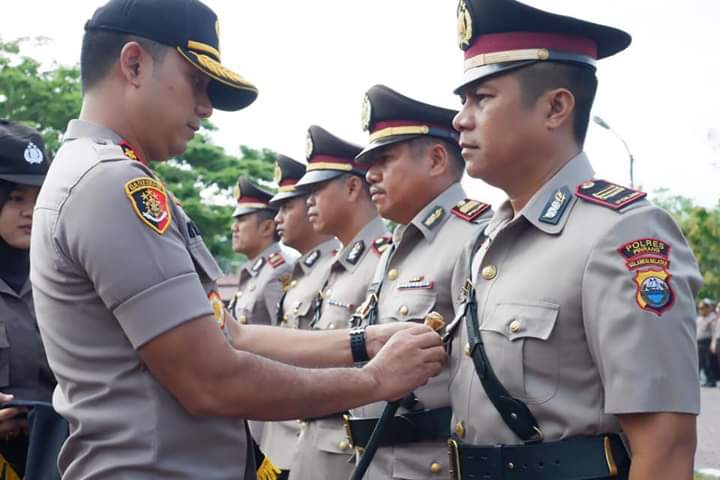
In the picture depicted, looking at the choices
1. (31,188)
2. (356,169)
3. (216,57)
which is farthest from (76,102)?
(216,57)

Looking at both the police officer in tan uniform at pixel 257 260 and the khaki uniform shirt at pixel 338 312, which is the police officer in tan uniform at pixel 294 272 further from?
the police officer in tan uniform at pixel 257 260

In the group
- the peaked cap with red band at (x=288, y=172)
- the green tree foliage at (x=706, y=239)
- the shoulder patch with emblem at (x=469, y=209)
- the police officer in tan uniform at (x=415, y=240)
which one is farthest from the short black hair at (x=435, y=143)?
the green tree foliage at (x=706, y=239)

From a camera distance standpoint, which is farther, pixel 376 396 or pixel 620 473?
pixel 376 396

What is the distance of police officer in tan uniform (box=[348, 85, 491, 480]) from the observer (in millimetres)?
3744

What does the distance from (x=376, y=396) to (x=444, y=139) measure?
2.20m

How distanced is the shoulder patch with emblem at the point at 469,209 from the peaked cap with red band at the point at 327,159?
1907 millimetres

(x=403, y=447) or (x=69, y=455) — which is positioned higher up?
(x=69, y=455)

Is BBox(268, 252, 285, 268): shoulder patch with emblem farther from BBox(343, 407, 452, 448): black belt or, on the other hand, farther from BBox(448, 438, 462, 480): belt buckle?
BBox(448, 438, 462, 480): belt buckle

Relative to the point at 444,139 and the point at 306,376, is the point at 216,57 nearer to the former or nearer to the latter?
the point at 306,376

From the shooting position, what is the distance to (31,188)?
3.99 metres

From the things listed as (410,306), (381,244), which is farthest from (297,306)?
(410,306)

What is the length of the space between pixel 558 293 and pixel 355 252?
125 inches

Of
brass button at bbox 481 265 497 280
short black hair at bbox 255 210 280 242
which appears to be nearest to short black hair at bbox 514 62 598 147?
brass button at bbox 481 265 497 280

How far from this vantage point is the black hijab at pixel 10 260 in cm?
394
